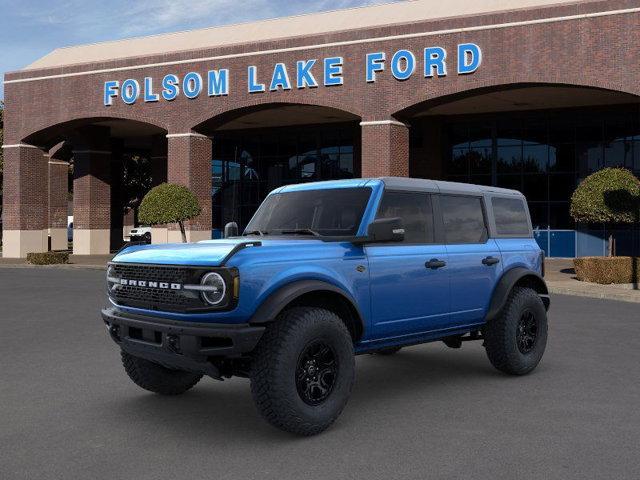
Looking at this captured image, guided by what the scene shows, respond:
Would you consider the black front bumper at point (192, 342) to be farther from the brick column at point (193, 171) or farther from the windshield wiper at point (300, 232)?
the brick column at point (193, 171)

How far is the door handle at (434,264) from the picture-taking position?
686 centimetres

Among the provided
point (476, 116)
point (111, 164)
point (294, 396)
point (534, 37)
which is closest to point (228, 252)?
point (294, 396)

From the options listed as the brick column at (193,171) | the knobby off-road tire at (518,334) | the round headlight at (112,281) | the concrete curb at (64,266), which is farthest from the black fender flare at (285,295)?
the brick column at (193,171)

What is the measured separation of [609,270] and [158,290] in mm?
17271

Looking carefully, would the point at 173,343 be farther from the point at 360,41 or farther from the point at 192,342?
the point at 360,41

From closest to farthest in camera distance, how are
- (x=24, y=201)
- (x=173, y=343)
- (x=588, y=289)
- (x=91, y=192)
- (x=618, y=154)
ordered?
(x=173, y=343) < (x=588, y=289) < (x=618, y=154) < (x=24, y=201) < (x=91, y=192)

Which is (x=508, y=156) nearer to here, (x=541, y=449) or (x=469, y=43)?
(x=469, y=43)

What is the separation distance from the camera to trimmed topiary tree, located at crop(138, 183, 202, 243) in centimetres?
2936

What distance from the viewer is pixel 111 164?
43031 mm

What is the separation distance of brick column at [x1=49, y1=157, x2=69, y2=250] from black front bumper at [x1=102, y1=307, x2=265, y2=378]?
37647 millimetres

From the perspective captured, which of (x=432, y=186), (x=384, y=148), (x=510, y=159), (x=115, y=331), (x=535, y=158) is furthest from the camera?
(x=510, y=159)

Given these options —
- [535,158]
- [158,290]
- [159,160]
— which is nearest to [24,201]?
[159,160]

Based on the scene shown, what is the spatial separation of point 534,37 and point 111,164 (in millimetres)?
26635

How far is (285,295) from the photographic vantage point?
18.2ft
